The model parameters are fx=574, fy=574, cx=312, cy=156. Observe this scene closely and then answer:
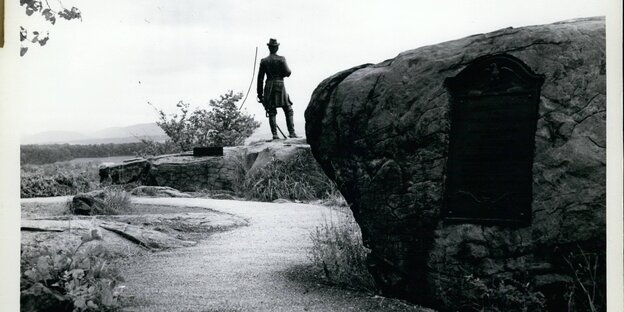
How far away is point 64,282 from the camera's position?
388cm

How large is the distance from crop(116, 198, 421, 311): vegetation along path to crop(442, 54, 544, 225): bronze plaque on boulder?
0.93 m

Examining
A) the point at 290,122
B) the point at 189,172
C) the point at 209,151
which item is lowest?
the point at 189,172

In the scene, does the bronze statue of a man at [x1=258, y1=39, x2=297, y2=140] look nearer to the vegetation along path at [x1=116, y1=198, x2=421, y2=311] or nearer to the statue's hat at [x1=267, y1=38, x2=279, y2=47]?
the statue's hat at [x1=267, y1=38, x2=279, y2=47]

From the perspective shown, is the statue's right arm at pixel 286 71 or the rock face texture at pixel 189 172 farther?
the statue's right arm at pixel 286 71

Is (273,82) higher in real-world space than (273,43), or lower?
lower

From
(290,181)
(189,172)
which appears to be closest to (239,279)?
(290,181)

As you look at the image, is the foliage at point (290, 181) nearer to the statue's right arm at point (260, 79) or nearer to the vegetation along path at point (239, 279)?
the statue's right arm at point (260, 79)

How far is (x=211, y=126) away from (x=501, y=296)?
14.6 metres

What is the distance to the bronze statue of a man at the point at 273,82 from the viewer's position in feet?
43.1

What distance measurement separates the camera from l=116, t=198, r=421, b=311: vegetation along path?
4.27 meters

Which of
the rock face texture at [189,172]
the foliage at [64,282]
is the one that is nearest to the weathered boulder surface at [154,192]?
the rock face texture at [189,172]

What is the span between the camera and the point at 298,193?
37.9 feet

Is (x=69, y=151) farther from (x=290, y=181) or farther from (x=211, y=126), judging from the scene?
(x=290, y=181)

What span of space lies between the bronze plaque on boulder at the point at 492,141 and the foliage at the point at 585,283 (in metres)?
0.37
